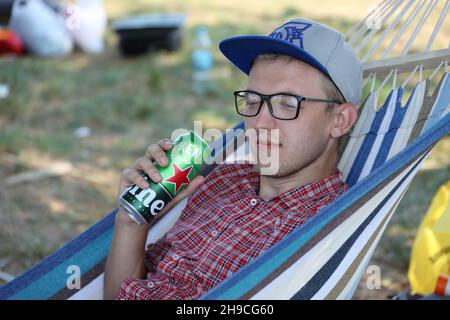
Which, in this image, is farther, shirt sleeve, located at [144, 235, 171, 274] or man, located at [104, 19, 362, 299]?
shirt sleeve, located at [144, 235, 171, 274]

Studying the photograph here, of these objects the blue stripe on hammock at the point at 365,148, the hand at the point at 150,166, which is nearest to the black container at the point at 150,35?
the blue stripe on hammock at the point at 365,148

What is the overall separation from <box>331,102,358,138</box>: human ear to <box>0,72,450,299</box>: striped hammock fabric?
172 millimetres

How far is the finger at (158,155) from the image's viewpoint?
196 cm

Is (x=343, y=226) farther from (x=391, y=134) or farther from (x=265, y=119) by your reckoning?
(x=391, y=134)

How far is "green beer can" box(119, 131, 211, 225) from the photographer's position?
6.39 ft

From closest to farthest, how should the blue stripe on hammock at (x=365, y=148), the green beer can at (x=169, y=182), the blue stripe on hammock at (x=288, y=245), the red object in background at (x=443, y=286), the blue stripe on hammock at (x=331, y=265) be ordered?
the blue stripe on hammock at (x=288, y=245) → the blue stripe on hammock at (x=331, y=265) → the green beer can at (x=169, y=182) → the blue stripe on hammock at (x=365, y=148) → the red object in background at (x=443, y=286)

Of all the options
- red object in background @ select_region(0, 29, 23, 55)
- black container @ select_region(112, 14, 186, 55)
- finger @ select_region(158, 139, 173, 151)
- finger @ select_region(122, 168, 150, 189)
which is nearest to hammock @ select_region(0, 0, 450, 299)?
finger @ select_region(122, 168, 150, 189)

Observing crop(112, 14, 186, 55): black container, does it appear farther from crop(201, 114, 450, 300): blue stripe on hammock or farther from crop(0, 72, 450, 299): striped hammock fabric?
crop(201, 114, 450, 300): blue stripe on hammock

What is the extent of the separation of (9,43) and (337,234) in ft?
20.1

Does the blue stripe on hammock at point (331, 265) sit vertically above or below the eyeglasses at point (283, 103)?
below

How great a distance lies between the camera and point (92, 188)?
14.6ft

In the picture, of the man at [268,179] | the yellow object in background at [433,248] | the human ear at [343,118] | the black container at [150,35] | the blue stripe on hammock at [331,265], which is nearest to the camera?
the blue stripe on hammock at [331,265]

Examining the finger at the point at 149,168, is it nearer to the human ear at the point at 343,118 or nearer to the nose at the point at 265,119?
the nose at the point at 265,119

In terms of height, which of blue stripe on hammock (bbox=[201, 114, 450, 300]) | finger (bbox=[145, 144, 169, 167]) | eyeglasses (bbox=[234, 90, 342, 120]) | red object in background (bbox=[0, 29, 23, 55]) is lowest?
blue stripe on hammock (bbox=[201, 114, 450, 300])
